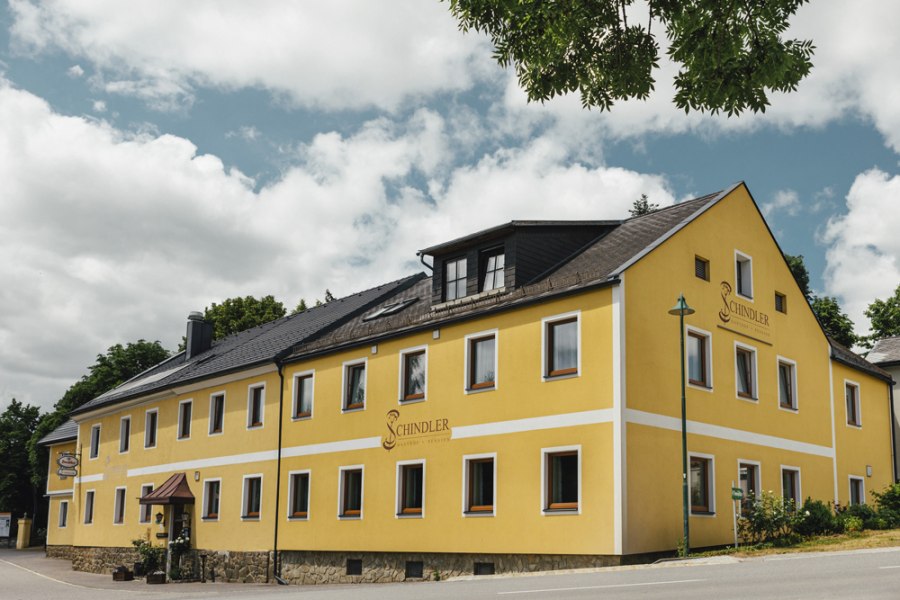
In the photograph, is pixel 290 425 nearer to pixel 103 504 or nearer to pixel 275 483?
pixel 275 483

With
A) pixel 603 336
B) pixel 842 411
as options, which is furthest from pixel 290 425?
pixel 842 411

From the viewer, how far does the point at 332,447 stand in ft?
90.6

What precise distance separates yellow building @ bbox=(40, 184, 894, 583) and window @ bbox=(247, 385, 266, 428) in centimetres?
7

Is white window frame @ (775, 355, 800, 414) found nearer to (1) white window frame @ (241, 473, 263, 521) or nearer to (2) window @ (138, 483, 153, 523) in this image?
(1) white window frame @ (241, 473, 263, 521)

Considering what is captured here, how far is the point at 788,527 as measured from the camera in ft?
71.9

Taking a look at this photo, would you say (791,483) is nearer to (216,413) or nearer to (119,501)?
(216,413)

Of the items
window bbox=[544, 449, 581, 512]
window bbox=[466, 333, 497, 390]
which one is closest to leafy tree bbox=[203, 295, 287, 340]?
window bbox=[466, 333, 497, 390]

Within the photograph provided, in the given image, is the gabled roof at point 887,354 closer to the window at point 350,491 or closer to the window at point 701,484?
the window at point 701,484

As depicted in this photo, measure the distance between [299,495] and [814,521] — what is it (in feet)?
48.3

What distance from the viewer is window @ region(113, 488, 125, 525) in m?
38.4

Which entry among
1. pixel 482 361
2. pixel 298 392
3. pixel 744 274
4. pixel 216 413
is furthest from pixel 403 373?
pixel 216 413

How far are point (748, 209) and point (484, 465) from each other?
10.6 meters

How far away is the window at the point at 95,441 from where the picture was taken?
41812 mm

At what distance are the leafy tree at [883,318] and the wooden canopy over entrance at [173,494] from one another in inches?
1412
